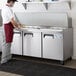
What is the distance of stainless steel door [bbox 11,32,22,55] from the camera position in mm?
4691

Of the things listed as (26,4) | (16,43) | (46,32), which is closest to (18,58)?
(16,43)

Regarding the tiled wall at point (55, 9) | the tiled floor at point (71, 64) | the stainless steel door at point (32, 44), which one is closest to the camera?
the tiled floor at point (71, 64)

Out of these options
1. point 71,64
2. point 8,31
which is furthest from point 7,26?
point 71,64

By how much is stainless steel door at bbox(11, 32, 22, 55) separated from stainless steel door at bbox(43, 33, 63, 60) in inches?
24.5

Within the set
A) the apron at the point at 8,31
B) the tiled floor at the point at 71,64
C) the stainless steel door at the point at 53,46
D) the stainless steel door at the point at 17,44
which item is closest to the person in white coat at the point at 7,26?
the apron at the point at 8,31

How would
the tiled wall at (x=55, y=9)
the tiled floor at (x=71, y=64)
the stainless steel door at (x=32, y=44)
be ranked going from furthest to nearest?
the tiled wall at (x=55, y=9) < the stainless steel door at (x=32, y=44) < the tiled floor at (x=71, y=64)

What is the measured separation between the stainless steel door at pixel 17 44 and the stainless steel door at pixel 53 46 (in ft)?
2.04

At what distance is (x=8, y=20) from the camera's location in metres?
4.23

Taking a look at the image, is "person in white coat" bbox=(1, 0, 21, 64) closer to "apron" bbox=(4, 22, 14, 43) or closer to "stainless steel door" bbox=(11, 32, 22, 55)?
"apron" bbox=(4, 22, 14, 43)

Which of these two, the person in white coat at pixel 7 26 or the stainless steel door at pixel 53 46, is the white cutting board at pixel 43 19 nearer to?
the stainless steel door at pixel 53 46

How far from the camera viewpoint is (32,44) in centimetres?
455

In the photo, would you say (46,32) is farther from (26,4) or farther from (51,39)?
(26,4)

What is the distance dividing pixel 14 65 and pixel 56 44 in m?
0.99

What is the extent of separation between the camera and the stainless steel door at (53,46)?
4246mm
